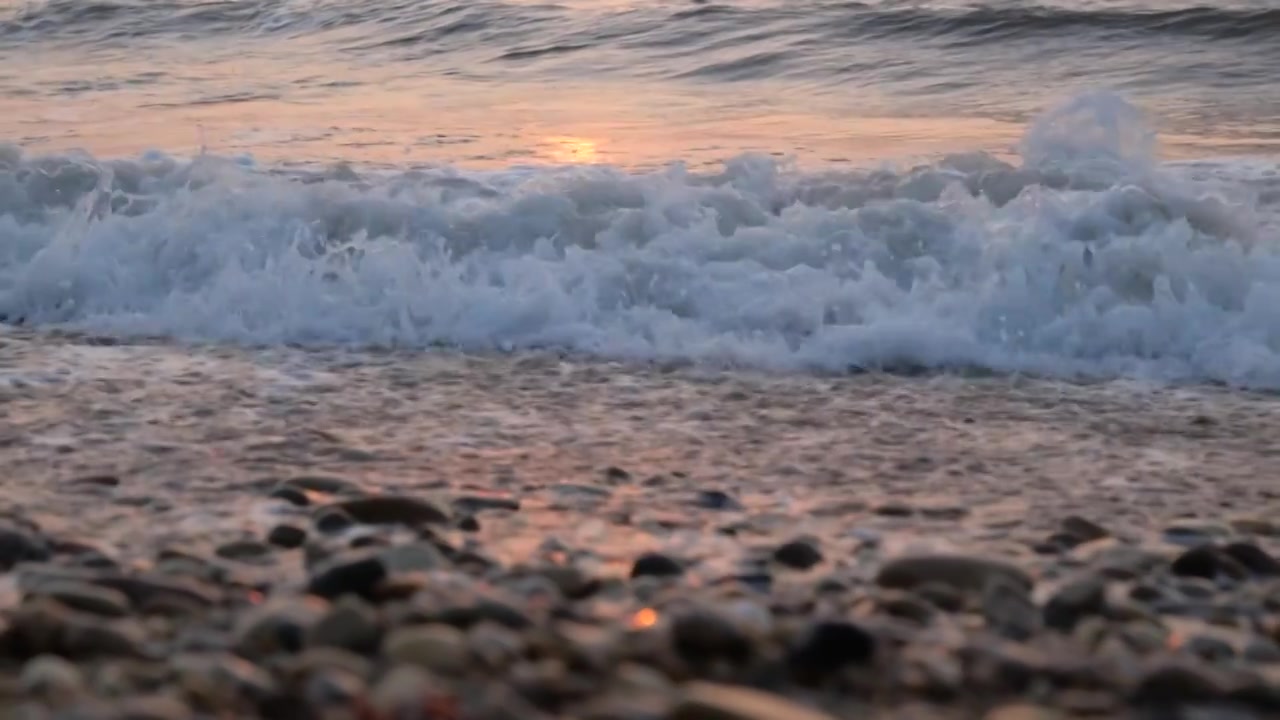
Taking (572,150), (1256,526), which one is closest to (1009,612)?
(1256,526)

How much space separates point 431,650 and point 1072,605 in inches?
37.6

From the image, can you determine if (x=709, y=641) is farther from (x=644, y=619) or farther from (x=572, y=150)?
(x=572, y=150)

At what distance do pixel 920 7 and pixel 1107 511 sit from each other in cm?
994

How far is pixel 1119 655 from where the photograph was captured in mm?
1941

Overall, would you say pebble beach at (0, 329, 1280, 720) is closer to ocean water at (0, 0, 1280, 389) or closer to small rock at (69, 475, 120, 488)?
small rock at (69, 475, 120, 488)

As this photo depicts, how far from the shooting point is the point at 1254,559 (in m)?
2.43

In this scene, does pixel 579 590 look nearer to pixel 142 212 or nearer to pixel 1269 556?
pixel 1269 556

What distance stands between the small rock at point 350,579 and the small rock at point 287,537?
11.9 inches

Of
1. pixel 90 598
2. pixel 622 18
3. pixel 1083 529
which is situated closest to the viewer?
pixel 90 598

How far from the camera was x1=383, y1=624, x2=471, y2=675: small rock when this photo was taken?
5.93 feet

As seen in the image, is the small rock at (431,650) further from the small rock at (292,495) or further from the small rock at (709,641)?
the small rock at (292,495)

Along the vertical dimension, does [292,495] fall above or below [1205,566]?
above

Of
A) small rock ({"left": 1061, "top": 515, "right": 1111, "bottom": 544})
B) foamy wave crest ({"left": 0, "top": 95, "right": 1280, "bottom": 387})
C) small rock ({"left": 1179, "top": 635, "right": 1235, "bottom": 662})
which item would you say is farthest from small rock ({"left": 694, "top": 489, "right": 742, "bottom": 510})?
foamy wave crest ({"left": 0, "top": 95, "right": 1280, "bottom": 387})

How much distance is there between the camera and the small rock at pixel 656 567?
2.33 m
